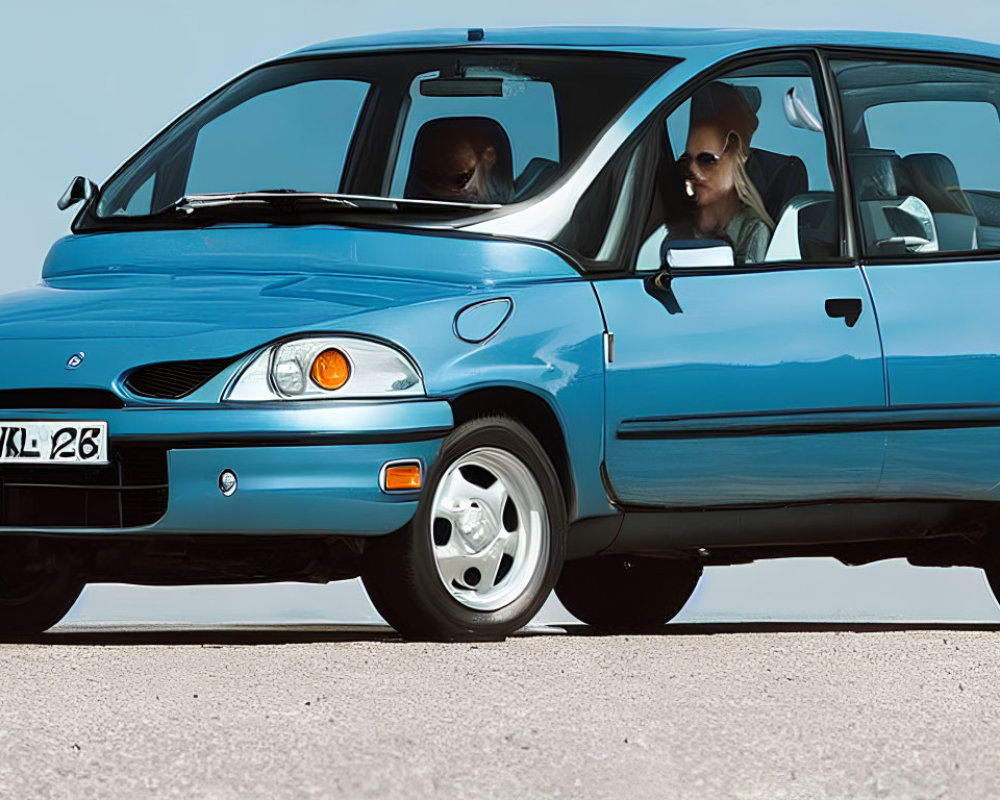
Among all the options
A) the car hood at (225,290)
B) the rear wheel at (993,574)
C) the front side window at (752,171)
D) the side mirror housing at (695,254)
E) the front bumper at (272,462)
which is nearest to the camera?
the front bumper at (272,462)

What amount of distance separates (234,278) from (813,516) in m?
2.14

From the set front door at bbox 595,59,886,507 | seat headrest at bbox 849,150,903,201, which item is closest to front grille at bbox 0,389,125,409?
Answer: front door at bbox 595,59,886,507

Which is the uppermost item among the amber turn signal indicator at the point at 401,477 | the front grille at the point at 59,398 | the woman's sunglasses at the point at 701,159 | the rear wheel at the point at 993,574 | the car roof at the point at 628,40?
the car roof at the point at 628,40

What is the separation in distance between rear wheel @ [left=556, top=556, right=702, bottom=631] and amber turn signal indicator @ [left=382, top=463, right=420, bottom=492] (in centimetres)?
270

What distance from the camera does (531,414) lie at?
Result: 719 cm

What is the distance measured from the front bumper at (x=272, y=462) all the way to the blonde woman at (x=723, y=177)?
5.42 feet

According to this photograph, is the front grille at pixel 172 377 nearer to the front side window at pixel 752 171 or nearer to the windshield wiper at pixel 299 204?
the windshield wiper at pixel 299 204

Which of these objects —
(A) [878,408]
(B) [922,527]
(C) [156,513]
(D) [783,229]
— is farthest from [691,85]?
(C) [156,513]

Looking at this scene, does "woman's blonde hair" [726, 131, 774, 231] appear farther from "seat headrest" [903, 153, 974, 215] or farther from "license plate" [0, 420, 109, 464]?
"license plate" [0, 420, 109, 464]

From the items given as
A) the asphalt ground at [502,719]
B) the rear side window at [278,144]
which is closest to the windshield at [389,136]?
the rear side window at [278,144]

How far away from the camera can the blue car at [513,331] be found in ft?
22.0

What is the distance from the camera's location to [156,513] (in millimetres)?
6699

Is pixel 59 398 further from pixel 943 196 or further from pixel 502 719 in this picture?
pixel 943 196

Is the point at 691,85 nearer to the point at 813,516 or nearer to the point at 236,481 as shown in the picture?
the point at 813,516
